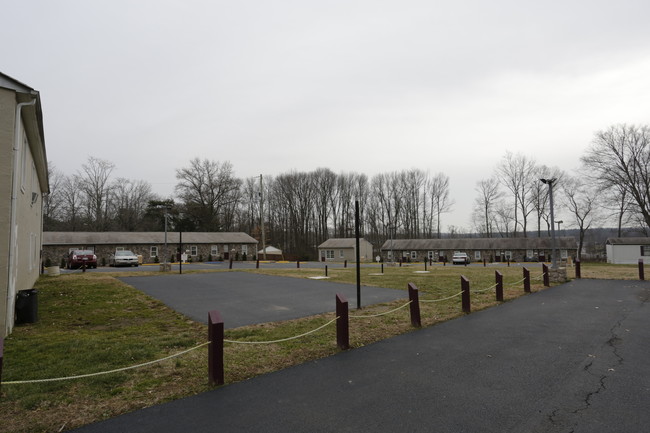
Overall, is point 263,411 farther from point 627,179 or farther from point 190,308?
point 627,179

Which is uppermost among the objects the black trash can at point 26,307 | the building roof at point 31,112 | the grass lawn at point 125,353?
the building roof at point 31,112

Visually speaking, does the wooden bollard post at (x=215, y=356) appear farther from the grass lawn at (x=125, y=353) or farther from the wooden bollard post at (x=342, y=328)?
the wooden bollard post at (x=342, y=328)

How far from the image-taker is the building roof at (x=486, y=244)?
48188 millimetres

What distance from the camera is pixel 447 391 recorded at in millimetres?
Result: 4789

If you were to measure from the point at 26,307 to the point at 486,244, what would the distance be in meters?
53.5

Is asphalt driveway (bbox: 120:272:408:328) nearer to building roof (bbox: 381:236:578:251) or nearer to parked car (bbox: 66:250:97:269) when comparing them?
parked car (bbox: 66:250:97:269)

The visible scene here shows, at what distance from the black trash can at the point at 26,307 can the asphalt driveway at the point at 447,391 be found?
285 inches

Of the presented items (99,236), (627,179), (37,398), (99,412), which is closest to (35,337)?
(37,398)

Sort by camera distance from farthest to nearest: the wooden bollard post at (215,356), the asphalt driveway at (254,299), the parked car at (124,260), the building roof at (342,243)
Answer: the building roof at (342,243) → the parked car at (124,260) → the asphalt driveway at (254,299) → the wooden bollard post at (215,356)

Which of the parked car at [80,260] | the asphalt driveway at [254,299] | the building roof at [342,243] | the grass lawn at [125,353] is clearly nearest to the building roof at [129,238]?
the parked car at [80,260]

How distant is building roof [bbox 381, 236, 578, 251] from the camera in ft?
158

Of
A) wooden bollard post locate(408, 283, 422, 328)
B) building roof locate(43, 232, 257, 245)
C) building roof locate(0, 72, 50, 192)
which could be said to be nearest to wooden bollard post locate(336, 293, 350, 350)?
wooden bollard post locate(408, 283, 422, 328)

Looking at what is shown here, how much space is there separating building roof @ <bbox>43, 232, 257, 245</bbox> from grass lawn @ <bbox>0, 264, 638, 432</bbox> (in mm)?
31942

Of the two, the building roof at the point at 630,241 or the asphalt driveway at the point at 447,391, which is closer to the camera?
the asphalt driveway at the point at 447,391
